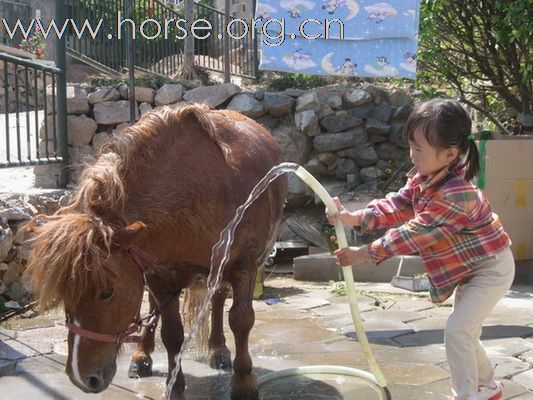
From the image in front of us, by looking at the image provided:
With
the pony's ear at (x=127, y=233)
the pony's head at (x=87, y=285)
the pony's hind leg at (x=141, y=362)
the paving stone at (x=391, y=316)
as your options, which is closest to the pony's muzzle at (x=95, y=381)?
the pony's head at (x=87, y=285)

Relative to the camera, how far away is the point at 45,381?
4.15 m

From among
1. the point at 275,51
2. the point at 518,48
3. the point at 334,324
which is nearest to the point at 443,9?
the point at 518,48

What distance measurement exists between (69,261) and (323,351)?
241 cm

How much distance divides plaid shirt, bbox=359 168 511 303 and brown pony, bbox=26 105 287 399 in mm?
964

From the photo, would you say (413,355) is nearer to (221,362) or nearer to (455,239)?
(221,362)

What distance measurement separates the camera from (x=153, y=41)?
36.1 ft

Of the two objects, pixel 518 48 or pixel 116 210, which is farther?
pixel 518 48

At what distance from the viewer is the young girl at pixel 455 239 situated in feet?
10.0

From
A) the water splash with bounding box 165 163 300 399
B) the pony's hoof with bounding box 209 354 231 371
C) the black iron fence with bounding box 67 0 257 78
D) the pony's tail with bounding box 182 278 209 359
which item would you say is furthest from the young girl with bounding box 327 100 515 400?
the black iron fence with bounding box 67 0 257 78

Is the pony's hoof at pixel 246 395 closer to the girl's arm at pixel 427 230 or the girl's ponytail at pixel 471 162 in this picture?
the girl's arm at pixel 427 230

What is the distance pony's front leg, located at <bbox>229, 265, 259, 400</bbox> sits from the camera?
12.5 ft

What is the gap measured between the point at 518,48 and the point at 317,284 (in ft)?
12.3

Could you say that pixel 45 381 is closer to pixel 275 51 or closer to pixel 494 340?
pixel 494 340

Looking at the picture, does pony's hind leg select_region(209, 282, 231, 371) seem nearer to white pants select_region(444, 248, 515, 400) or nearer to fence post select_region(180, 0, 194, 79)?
white pants select_region(444, 248, 515, 400)
